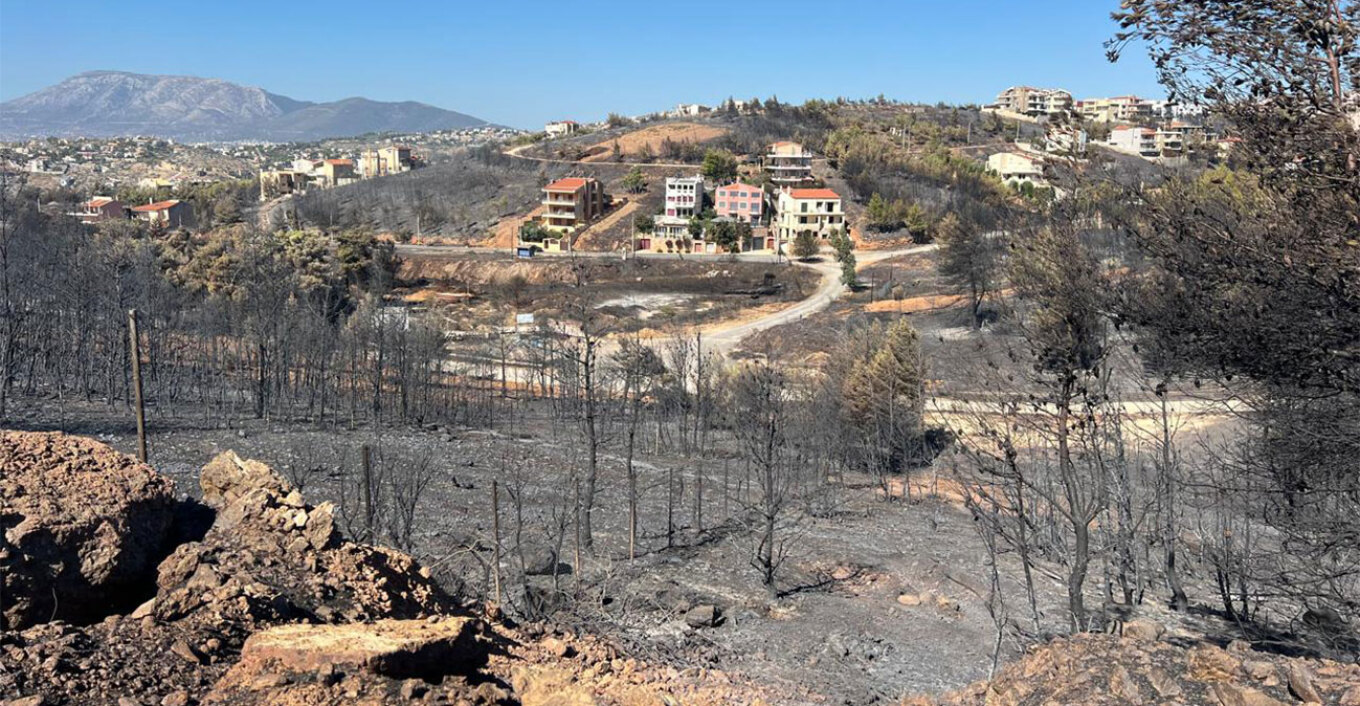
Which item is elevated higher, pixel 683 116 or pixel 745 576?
pixel 683 116

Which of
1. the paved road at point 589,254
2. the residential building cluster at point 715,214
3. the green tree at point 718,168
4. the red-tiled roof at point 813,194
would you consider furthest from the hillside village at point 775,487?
the green tree at point 718,168

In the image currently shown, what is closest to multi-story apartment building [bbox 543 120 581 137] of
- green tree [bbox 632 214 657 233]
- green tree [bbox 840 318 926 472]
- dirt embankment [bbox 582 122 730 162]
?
dirt embankment [bbox 582 122 730 162]

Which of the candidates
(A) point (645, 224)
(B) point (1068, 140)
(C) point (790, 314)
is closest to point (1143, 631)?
(B) point (1068, 140)

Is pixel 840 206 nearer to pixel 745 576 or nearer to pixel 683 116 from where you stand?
pixel 683 116

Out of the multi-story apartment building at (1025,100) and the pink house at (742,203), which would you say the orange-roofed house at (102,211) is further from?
the multi-story apartment building at (1025,100)

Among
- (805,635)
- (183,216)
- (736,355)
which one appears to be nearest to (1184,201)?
(805,635)

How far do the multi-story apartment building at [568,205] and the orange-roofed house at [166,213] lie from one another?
25.3 meters

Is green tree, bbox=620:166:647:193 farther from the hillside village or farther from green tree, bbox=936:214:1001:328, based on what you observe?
green tree, bbox=936:214:1001:328

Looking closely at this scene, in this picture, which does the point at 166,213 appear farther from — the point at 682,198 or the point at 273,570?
the point at 273,570

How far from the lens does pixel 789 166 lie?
239 ft

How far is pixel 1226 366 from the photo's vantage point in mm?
5969

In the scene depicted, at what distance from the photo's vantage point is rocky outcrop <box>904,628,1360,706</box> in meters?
4.62

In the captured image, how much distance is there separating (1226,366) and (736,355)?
Result: 3377 centimetres

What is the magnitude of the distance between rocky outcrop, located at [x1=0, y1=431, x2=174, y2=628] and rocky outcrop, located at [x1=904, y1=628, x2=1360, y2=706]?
5164 mm
